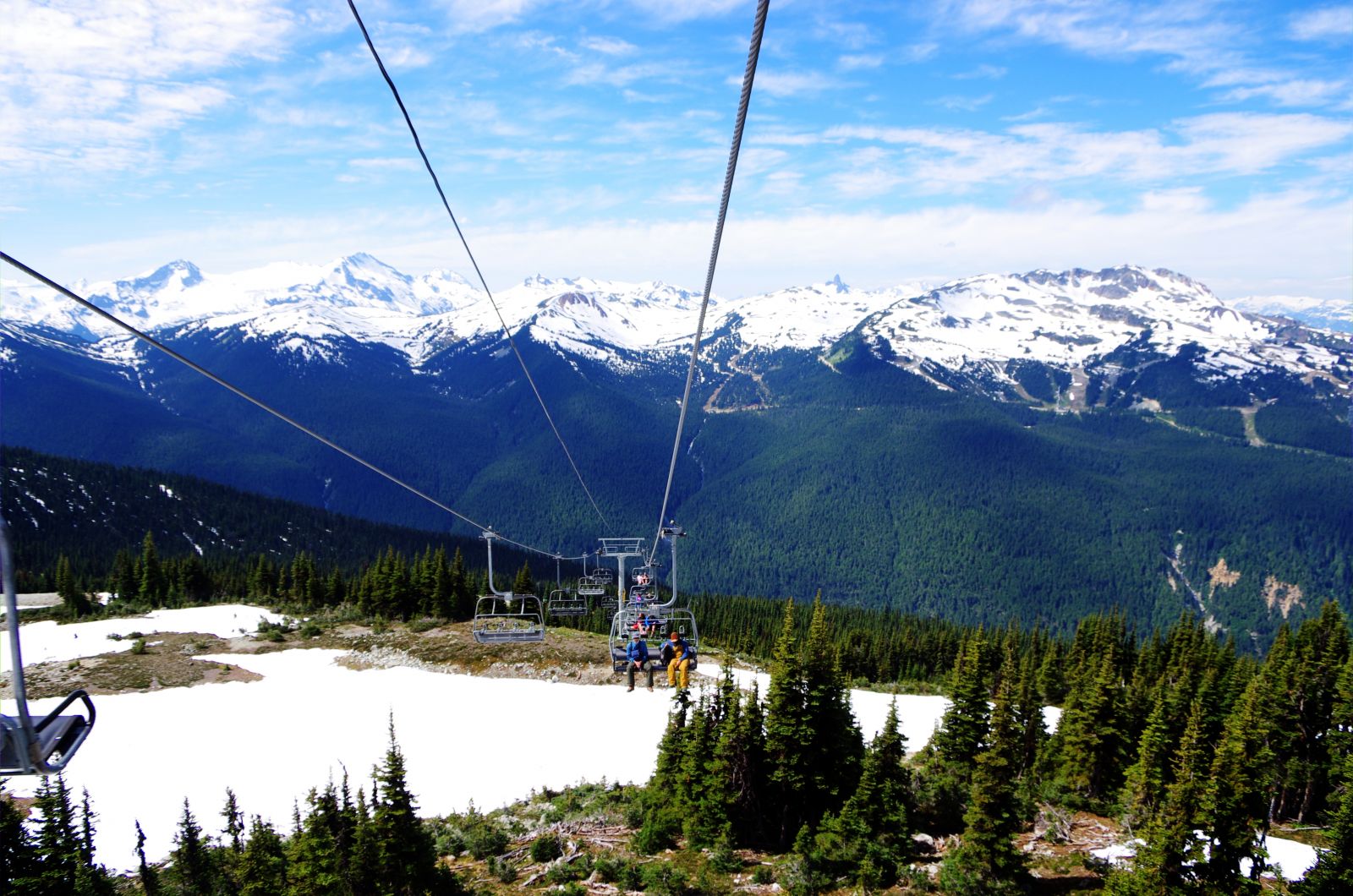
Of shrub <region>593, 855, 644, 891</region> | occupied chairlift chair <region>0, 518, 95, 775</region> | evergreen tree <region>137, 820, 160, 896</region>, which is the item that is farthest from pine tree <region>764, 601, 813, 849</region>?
occupied chairlift chair <region>0, 518, 95, 775</region>

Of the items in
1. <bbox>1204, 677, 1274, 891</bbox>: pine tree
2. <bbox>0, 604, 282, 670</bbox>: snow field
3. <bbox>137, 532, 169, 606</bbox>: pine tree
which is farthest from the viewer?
<bbox>137, 532, 169, 606</bbox>: pine tree

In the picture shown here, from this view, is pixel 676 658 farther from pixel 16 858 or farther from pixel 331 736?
Answer: pixel 331 736

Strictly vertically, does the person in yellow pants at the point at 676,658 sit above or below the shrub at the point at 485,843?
above

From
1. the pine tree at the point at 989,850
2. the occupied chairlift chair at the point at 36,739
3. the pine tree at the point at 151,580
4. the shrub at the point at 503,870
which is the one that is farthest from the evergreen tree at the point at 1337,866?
the pine tree at the point at 151,580

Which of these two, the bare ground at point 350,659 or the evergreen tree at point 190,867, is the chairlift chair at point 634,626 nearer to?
the evergreen tree at point 190,867

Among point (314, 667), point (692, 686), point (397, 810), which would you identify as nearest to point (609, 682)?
point (692, 686)

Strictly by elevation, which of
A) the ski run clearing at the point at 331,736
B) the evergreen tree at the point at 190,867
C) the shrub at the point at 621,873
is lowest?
the ski run clearing at the point at 331,736

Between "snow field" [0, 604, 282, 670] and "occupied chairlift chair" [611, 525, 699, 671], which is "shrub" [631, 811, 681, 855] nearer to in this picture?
"occupied chairlift chair" [611, 525, 699, 671]
